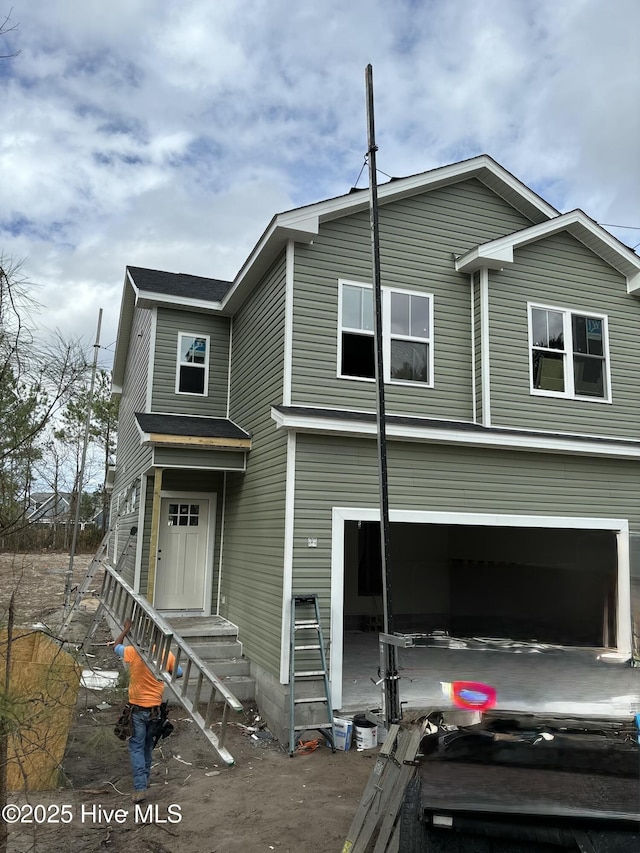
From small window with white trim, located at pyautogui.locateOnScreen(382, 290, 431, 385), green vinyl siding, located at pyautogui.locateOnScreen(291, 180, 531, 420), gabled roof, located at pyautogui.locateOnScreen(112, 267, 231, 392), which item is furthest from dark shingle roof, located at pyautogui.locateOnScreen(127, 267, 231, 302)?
small window with white trim, located at pyautogui.locateOnScreen(382, 290, 431, 385)

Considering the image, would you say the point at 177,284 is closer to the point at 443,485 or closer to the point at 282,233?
the point at 282,233

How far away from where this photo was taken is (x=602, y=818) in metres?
3.22

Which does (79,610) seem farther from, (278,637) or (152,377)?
(278,637)

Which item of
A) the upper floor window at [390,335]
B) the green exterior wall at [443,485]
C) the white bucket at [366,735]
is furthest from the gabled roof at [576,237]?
the white bucket at [366,735]

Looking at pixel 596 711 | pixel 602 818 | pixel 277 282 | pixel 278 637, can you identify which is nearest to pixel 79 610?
pixel 278 637

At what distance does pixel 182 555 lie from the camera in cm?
1143

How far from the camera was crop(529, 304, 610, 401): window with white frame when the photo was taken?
1012cm

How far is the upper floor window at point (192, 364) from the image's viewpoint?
39.4ft

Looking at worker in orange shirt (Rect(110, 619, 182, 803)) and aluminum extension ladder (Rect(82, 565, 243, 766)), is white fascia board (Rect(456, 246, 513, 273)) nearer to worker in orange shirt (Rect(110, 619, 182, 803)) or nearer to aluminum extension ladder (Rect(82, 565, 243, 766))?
aluminum extension ladder (Rect(82, 565, 243, 766))

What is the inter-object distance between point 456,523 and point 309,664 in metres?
2.80

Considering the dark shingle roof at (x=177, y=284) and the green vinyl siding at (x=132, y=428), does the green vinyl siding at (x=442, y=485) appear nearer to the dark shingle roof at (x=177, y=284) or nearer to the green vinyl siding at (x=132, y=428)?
the green vinyl siding at (x=132, y=428)

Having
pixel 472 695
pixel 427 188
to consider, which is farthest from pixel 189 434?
pixel 472 695

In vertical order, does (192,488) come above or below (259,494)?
above

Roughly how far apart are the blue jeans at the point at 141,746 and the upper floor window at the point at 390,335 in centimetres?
509
